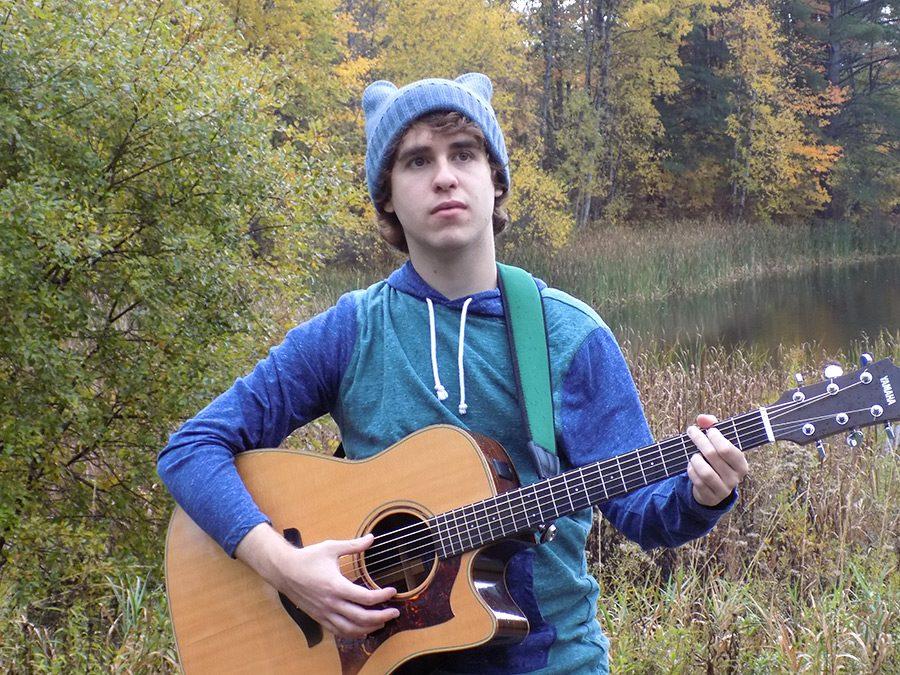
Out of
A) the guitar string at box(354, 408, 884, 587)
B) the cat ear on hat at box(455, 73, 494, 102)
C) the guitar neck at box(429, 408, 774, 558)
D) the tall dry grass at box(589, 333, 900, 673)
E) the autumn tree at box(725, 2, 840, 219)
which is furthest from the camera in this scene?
the autumn tree at box(725, 2, 840, 219)

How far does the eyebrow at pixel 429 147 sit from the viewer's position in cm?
199

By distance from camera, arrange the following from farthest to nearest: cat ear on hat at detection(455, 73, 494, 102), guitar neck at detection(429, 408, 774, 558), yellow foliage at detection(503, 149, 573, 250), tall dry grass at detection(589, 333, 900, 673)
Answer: yellow foliage at detection(503, 149, 573, 250) < tall dry grass at detection(589, 333, 900, 673) < cat ear on hat at detection(455, 73, 494, 102) < guitar neck at detection(429, 408, 774, 558)

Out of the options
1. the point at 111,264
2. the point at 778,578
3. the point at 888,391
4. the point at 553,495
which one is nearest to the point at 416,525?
the point at 553,495

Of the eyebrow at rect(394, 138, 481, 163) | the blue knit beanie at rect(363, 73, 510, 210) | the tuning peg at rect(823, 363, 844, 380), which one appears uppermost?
the blue knit beanie at rect(363, 73, 510, 210)

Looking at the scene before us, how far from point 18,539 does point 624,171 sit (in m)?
32.1

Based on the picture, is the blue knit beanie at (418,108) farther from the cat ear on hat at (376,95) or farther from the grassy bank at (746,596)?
the grassy bank at (746,596)

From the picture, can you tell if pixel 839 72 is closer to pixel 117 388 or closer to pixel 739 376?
pixel 739 376

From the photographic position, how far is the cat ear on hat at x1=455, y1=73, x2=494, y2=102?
6.86ft

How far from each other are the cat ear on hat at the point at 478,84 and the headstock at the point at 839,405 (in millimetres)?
894

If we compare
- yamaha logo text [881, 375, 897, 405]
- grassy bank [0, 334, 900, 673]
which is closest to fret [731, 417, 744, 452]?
yamaha logo text [881, 375, 897, 405]

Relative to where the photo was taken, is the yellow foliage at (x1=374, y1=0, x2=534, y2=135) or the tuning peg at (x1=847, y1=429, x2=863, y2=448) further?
the yellow foliage at (x1=374, y1=0, x2=534, y2=135)

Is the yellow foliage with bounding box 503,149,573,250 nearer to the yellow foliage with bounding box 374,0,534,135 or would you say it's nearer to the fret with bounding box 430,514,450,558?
the yellow foliage with bounding box 374,0,534,135

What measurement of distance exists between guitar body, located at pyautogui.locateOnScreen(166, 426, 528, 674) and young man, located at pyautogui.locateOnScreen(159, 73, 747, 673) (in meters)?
0.05

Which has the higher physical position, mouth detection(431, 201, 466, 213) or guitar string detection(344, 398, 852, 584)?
mouth detection(431, 201, 466, 213)
